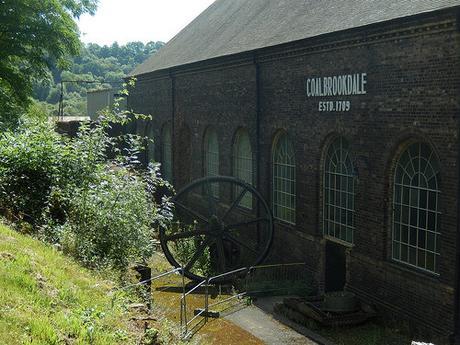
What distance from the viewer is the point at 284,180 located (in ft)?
56.2

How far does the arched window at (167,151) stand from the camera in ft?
88.5

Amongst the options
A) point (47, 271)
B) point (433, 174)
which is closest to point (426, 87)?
point (433, 174)

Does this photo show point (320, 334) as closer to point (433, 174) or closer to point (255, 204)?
point (433, 174)

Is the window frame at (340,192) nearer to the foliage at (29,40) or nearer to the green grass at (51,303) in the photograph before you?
the green grass at (51,303)

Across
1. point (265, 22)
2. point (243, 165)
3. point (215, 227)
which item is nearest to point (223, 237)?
point (215, 227)

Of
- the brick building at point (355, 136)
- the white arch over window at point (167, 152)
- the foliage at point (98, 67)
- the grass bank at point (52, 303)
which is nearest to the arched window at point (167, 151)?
the white arch over window at point (167, 152)

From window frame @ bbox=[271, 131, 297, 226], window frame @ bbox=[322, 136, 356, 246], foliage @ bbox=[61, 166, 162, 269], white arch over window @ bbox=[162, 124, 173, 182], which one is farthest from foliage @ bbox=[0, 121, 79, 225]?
white arch over window @ bbox=[162, 124, 173, 182]

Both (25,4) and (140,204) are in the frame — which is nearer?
(140,204)

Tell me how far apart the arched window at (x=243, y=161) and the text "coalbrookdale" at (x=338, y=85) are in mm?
4305

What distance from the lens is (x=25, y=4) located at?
19.2 metres

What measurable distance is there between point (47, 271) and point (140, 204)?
3.41 meters

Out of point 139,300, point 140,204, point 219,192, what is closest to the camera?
point 139,300

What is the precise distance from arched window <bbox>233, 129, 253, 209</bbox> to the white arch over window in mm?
7153

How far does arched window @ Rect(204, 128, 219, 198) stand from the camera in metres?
21.8
